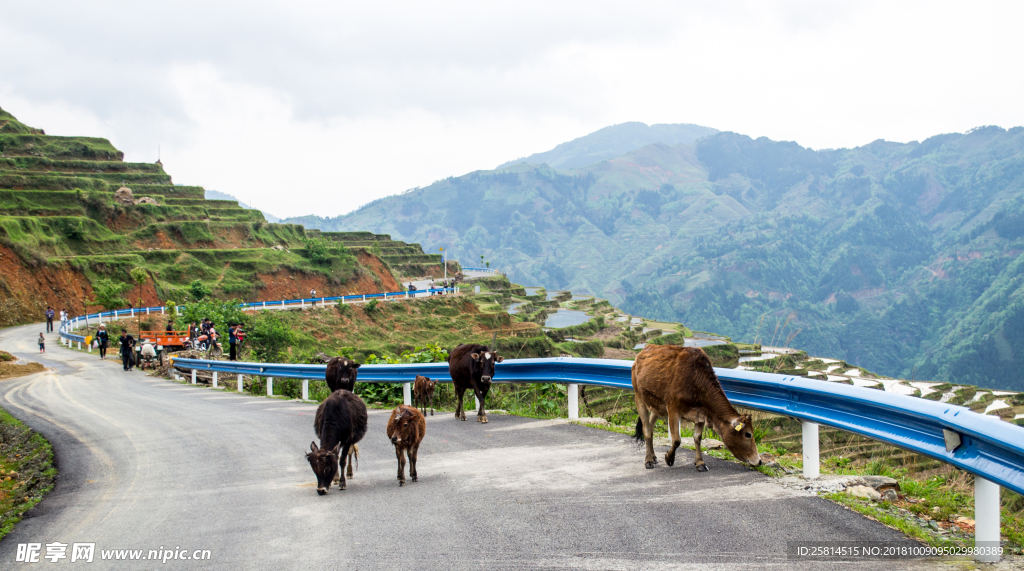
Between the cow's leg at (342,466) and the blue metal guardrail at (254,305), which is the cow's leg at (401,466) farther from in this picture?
the blue metal guardrail at (254,305)

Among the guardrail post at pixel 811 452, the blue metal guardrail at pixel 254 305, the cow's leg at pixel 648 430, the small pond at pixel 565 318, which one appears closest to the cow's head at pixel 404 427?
the cow's leg at pixel 648 430

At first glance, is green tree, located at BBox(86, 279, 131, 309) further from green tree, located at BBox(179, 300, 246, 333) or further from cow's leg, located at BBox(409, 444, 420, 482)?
cow's leg, located at BBox(409, 444, 420, 482)

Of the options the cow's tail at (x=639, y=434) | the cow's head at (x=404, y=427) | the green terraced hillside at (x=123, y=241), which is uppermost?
the green terraced hillside at (x=123, y=241)

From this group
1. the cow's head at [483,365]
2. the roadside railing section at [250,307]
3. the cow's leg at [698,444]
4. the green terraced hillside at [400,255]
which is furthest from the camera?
the green terraced hillside at [400,255]

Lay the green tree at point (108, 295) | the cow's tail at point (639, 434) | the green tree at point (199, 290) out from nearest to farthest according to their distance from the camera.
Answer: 1. the cow's tail at point (639, 434)
2. the green tree at point (108, 295)
3. the green tree at point (199, 290)

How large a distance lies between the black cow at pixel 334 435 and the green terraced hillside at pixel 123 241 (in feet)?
158

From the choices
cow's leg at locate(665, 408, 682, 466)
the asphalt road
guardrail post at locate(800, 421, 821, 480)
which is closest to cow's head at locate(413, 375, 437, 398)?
the asphalt road

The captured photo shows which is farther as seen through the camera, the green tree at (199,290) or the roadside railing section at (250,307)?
the green tree at (199,290)

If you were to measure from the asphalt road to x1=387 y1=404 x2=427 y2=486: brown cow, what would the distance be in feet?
0.62

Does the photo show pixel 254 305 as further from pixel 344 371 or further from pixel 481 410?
pixel 481 410

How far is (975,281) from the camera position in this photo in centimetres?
14825

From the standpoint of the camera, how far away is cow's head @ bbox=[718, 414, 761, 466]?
18.7 ft

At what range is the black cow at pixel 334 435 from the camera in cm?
607

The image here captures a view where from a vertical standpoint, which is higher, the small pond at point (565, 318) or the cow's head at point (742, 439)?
the cow's head at point (742, 439)
